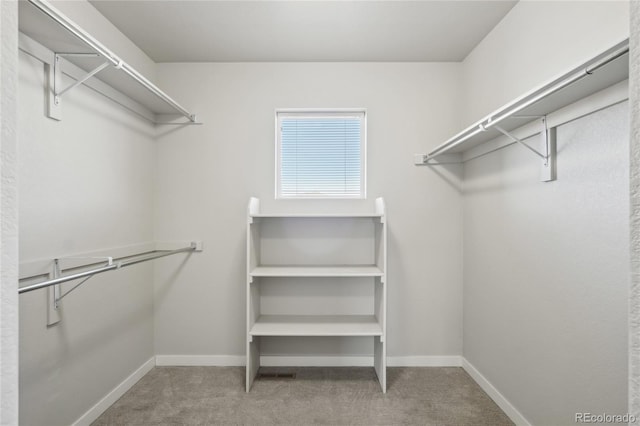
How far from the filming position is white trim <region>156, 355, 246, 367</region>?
9.04ft

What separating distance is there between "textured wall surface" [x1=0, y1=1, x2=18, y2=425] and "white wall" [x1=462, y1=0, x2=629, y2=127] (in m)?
1.40

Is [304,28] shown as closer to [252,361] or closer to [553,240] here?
[553,240]

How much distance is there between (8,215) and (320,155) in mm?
2479

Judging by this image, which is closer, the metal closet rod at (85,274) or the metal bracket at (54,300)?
the metal closet rod at (85,274)

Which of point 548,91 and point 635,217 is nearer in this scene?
point 635,217

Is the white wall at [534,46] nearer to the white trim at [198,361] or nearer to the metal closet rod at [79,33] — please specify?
the metal closet rod at [79,33]

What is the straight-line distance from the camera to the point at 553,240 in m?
1.68

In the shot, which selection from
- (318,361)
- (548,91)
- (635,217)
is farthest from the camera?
(318,361)

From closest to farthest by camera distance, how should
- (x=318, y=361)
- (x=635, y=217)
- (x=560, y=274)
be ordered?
(x=635, y=217), (x=560, y=274), (x=318, y=361)

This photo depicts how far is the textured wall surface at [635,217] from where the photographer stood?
1.48 feet

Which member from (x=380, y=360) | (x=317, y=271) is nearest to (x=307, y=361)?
(x=380, y=360)
